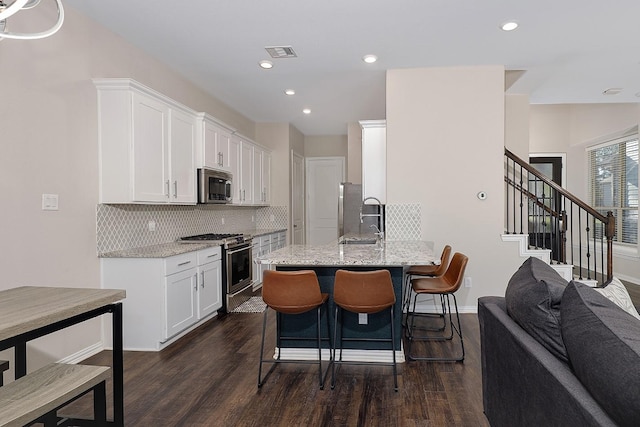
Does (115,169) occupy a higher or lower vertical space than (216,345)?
higher

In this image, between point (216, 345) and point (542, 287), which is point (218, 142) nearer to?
point (216, 345)

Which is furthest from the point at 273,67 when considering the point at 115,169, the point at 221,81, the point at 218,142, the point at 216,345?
the point at 216,345

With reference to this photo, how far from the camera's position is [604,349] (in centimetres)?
116

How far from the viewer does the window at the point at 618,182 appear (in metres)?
6.62

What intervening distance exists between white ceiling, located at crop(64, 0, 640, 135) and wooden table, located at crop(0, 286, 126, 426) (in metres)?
2.34

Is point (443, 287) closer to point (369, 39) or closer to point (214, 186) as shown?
point (369, 39)

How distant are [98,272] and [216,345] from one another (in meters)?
1.23

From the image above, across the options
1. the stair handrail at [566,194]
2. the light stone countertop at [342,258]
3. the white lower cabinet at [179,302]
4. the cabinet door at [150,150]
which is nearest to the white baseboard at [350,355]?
the light stone countertop at [342,258]

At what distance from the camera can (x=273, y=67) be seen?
15.0ft

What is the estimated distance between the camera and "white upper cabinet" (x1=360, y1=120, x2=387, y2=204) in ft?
16.2

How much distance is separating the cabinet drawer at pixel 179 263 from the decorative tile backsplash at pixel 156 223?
515mm

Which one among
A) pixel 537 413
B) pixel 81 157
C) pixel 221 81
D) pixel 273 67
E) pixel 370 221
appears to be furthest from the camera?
pixel 370 221

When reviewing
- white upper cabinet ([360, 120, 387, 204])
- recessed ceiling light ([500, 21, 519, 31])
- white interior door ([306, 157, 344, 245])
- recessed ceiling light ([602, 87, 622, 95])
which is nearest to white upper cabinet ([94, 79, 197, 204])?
white upper cabinet ([360, 120, 387, 204])

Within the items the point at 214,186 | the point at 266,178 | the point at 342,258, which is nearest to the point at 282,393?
the point at 342,258
